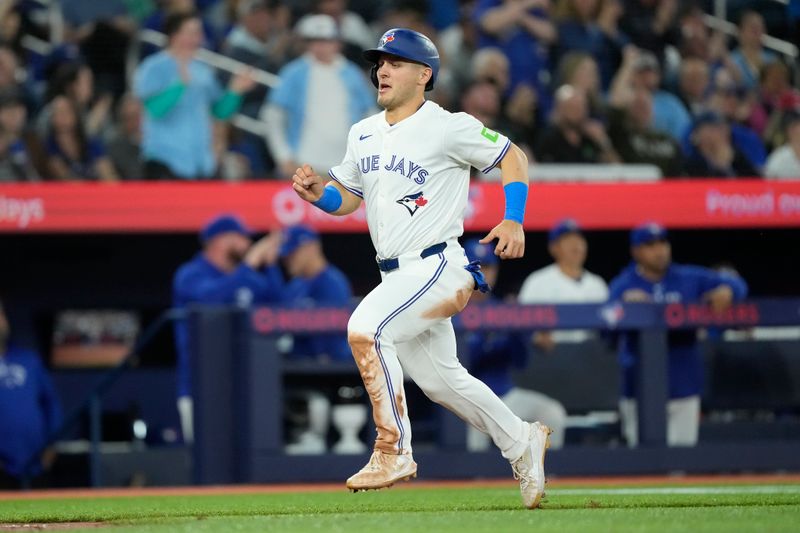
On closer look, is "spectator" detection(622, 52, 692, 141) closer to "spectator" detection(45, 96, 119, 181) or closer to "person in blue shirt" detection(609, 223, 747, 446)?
"person in blue shirt" detection(609, 223, 747, 446)

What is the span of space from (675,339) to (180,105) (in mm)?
4100

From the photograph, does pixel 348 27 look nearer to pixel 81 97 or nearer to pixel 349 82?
pixel 349 82

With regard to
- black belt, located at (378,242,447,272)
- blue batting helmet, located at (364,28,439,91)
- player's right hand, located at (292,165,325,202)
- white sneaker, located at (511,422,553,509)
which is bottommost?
white sneaker, located at (511,422,553,509)

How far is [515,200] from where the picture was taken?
503cm

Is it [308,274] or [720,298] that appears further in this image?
[308,274]

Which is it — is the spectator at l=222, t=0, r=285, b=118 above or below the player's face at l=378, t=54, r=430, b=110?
above

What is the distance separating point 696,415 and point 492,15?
400 centimetres

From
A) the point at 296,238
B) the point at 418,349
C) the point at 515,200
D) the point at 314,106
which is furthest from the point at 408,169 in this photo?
the point at 314,106

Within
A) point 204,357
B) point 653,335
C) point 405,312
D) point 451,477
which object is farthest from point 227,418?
point 405,312

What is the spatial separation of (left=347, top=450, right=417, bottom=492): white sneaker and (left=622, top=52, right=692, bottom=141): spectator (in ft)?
22.1

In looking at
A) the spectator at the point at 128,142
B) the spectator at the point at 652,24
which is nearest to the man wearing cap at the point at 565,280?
the spectator at the point at 652,24

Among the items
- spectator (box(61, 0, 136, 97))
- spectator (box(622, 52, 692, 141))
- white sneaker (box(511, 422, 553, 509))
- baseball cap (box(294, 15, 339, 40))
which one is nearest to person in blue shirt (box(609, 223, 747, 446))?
spectator (box(622, 52, 692, 141))

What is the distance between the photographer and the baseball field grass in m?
4.48

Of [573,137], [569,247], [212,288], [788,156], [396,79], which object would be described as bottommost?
[212,288]
